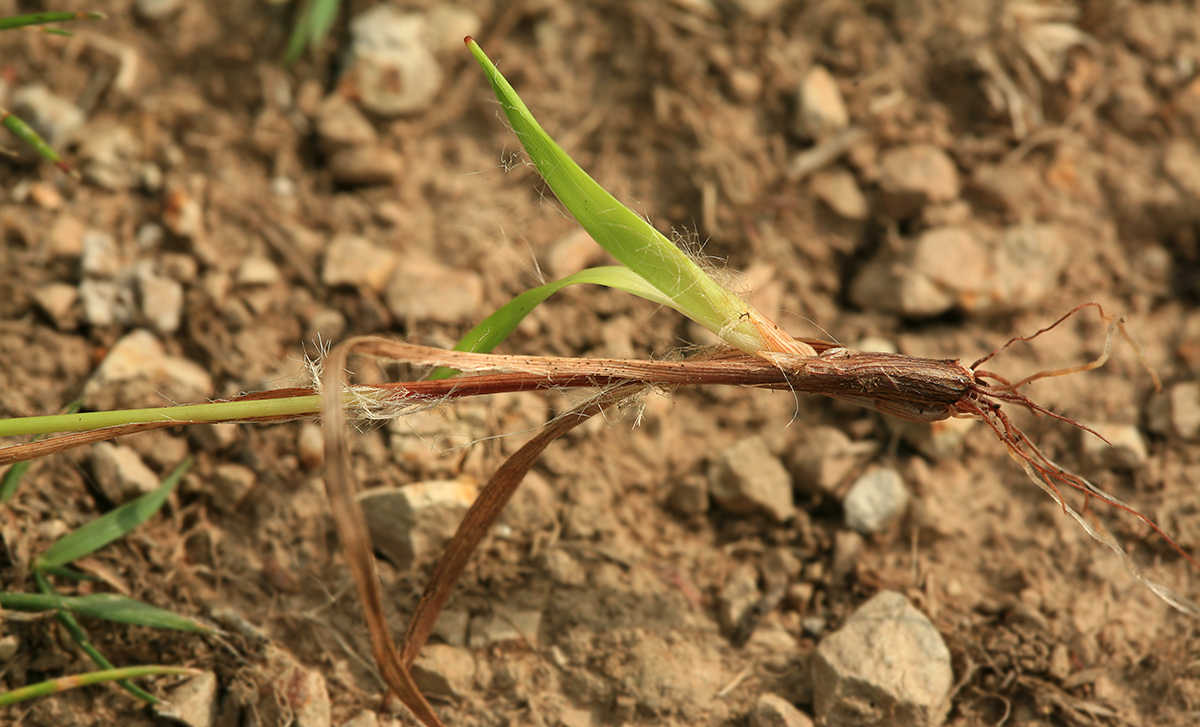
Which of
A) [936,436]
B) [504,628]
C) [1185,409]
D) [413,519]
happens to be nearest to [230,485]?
[413,519]

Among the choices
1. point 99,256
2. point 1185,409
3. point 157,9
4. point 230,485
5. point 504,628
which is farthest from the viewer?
point 157,9

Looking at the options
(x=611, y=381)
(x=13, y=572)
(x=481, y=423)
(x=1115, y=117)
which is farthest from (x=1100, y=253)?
(x=13, y=572)

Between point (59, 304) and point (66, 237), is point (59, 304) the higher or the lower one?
the lower one

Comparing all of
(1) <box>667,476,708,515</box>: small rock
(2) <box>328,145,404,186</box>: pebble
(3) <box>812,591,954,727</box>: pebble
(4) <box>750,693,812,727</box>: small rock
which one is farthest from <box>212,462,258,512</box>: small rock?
(3) <box>812,591,954,727</box>: pebble

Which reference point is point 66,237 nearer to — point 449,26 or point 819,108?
point 449,26

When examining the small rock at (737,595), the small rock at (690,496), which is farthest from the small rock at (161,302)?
the small rock at (737,595)

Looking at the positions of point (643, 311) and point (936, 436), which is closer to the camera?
point (936, 436)

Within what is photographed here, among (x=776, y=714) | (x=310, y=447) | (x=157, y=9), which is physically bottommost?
(x=776, y=714)
